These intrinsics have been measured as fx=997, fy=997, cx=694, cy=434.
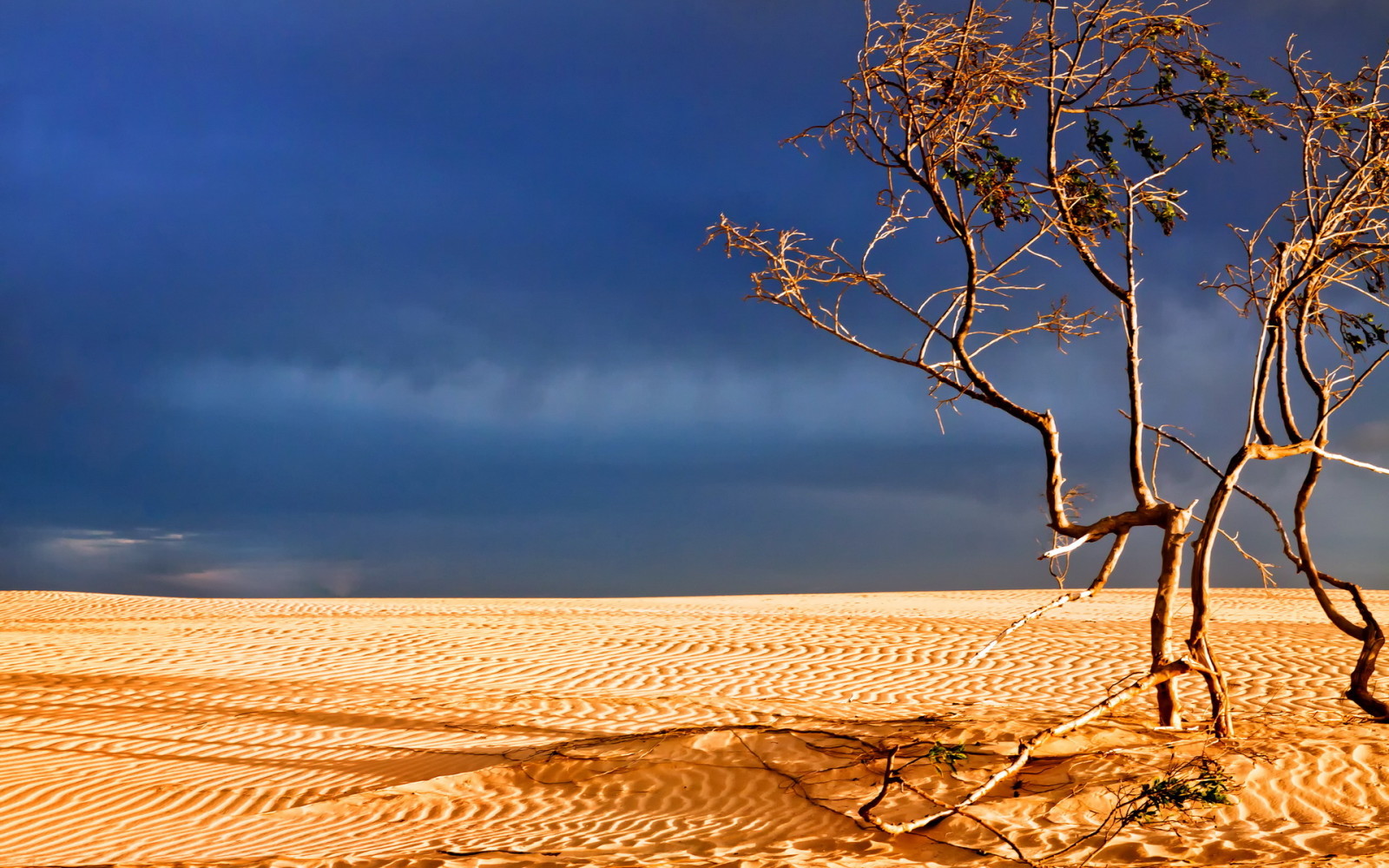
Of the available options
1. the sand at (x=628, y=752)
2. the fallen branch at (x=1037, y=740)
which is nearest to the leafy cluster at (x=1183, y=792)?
the sand at (x=628, y=752)

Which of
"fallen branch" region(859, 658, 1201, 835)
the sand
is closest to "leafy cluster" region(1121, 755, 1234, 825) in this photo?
the sand

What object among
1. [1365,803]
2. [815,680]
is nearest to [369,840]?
[1365,803]

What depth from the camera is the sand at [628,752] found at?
630 centimetres

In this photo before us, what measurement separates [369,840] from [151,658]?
10.3m

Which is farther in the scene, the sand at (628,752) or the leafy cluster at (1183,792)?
the sand at (628,752)

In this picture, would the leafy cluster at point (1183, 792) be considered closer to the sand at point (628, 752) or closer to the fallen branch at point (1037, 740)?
the sand at point (628, 752)

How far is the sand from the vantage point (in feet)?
20.7

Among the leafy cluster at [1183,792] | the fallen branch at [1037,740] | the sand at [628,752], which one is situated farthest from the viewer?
the sand at [628,752]

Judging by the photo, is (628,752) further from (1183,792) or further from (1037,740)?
(1183,792)

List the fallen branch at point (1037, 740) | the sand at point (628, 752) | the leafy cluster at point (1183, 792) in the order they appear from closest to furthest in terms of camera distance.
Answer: the leafy cluster at point (1183, 792) → the fallen branch at point (1037, 740) → the sand at point (628, 752)

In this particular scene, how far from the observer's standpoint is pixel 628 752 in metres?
8.43

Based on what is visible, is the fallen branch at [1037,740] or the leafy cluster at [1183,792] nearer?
the leafy cluster at [1183,792]

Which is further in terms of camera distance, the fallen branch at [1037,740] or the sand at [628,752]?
the sand at [628,752]

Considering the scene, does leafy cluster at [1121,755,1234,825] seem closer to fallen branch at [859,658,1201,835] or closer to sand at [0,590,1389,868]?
sand at [0,590,1389,868]
